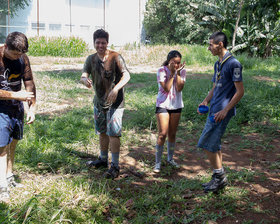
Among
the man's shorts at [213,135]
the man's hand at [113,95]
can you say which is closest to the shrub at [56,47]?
the man's hand at [113,95]

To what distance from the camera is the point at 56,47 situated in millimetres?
19094

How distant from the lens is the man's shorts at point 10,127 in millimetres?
3350

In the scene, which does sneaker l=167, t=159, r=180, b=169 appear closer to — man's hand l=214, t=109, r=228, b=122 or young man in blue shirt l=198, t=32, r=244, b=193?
young man in blue shirt l=198, t=32, r=244, b=193

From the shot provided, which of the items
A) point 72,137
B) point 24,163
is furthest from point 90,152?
point 24,163

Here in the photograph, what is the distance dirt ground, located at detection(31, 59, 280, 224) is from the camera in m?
3.38

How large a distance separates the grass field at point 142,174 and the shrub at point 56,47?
12.2 metres

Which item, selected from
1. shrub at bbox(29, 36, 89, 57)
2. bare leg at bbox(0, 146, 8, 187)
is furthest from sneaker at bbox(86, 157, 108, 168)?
shrub at bbox(29, 36, 89, 57)

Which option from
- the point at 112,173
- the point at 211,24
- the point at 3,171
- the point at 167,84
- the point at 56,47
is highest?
the point at 211,24

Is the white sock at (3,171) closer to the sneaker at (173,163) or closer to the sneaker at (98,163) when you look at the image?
the sneaker at (98,163)

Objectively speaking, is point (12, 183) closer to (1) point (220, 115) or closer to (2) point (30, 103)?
(2) point (30, 103)

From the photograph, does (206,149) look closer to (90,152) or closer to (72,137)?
(90,152)

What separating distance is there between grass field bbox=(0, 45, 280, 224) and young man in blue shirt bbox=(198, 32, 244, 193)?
0.46 metres

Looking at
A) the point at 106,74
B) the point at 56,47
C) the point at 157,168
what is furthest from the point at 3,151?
the point at 56,47

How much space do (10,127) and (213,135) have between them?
2.27m
